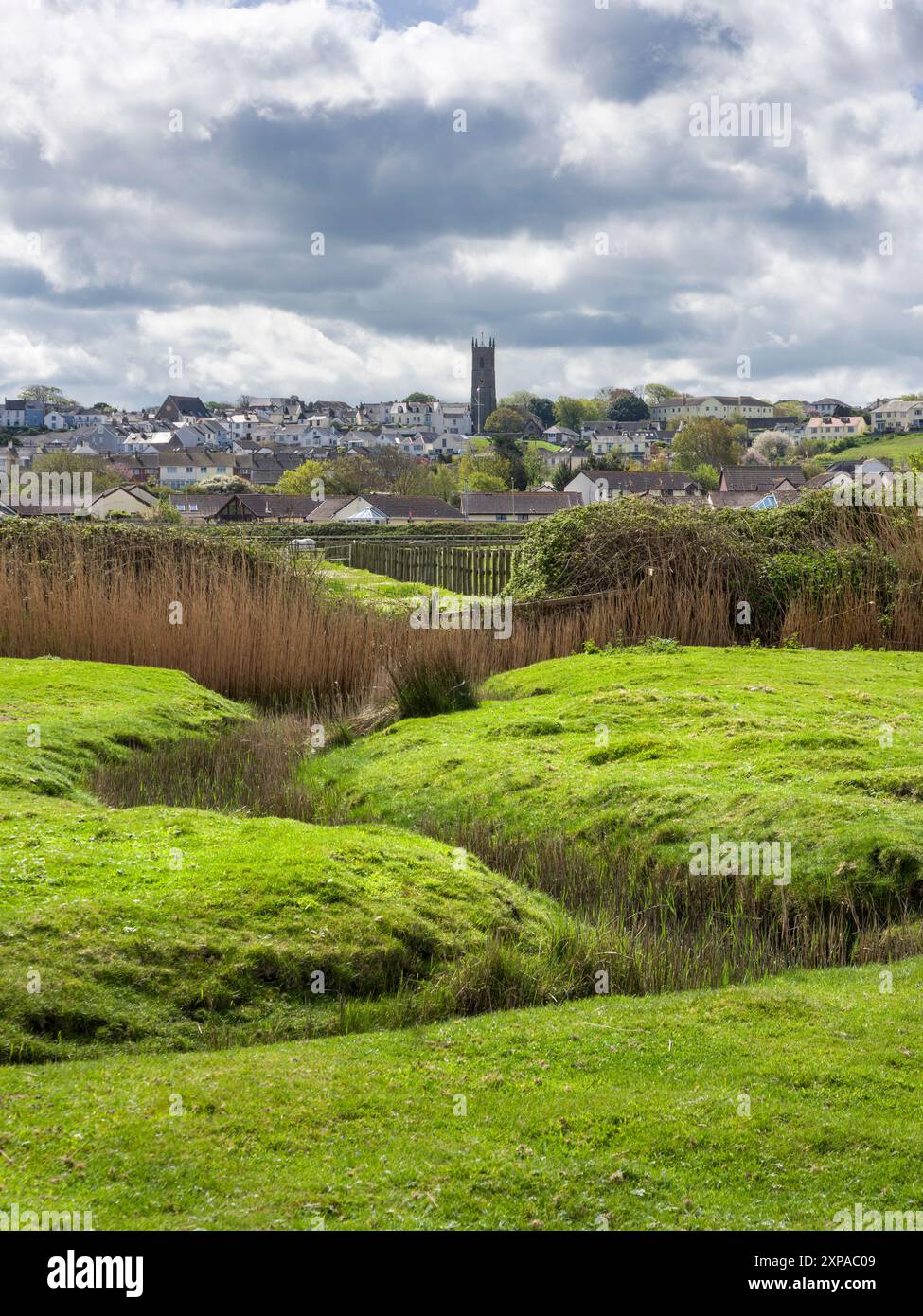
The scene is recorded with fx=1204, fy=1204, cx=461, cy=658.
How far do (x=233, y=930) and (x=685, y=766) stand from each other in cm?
403

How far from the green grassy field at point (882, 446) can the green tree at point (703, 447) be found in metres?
12.0

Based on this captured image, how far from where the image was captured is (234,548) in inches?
686

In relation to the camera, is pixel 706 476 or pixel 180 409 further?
pixel 180 409

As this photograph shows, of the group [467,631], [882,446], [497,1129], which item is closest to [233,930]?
[497,1129]

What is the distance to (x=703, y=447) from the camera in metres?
112

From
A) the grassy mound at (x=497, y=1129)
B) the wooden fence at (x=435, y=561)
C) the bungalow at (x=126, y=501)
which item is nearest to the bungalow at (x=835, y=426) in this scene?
the bungalow at (x=126, y=501)

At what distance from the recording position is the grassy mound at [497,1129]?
2.98 metres

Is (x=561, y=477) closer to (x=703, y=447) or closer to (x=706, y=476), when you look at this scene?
(x=706, y=476)

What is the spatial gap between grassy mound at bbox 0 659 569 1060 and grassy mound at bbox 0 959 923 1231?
358 millimetres

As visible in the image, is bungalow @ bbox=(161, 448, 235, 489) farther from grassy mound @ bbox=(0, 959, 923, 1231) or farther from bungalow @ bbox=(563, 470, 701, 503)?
grassy mound @ bbox=(0, 959, 923, 1231)

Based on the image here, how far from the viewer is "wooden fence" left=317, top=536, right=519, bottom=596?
77.9 feet

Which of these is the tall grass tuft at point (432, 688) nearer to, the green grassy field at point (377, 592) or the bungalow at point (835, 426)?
the green grassy field at point (377, 592)
